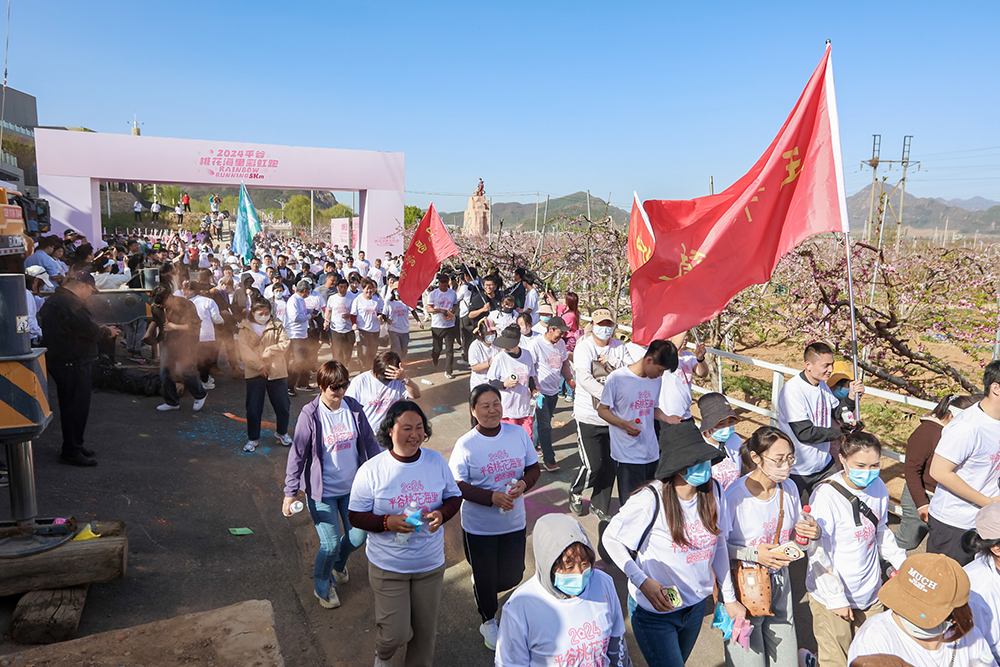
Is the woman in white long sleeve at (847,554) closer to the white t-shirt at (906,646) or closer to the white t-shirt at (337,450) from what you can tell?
the white t-shirt at (906,646)

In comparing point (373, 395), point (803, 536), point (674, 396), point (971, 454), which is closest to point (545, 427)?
point (674, 396)

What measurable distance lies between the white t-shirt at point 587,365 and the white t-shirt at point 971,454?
102 inches

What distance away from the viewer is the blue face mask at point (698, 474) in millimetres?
3139

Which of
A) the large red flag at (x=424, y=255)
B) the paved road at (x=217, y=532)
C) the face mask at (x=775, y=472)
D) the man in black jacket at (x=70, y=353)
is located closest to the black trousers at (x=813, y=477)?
the paved road at (x=217, y=532)

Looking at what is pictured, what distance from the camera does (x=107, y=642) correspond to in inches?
132

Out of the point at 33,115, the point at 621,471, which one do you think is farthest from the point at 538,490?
the point at 33,115

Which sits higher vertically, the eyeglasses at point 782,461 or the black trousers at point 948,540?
the eyeglasses at point 782,461

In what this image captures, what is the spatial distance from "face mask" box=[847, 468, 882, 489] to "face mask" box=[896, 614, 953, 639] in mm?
1092

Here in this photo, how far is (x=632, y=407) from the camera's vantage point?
505 cm

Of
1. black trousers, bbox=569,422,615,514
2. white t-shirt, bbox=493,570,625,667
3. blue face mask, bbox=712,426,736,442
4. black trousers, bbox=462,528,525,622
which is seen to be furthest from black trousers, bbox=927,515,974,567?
white t-shirt, bbox=493,570,625,667

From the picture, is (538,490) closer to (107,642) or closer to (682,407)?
(682,407)

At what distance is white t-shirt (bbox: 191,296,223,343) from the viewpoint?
9.47 metres

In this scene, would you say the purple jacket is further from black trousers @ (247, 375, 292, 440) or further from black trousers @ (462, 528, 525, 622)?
black trousers @ (247, 375, 292, 440)

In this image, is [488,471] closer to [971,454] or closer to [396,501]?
[396,501]
